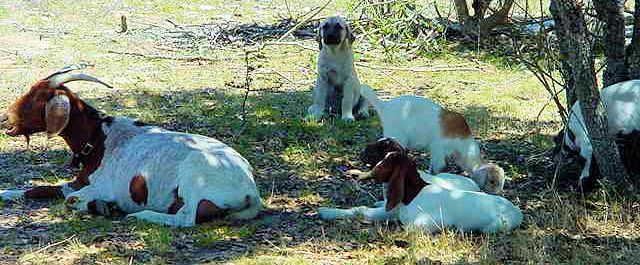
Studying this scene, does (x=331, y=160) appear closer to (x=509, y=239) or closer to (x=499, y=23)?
(x=509, y=239)

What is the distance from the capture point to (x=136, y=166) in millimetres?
6406

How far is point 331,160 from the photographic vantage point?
802cm

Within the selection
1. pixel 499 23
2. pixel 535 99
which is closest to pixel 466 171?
pixel 535 99

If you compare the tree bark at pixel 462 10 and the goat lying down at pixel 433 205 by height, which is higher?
the tree bark at pixel 462 10

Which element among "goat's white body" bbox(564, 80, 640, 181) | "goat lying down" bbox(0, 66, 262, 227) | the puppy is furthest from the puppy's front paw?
"goat's white body" bbox(564, 80, 640, 181)

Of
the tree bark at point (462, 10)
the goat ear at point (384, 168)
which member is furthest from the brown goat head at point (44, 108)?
the tree bark at point (462, 10)

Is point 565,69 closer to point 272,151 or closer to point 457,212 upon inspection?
point 457,212

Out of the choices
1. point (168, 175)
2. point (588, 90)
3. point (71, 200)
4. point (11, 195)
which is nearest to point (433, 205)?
point (588, 90)

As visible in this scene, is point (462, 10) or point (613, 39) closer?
point (613, 39)

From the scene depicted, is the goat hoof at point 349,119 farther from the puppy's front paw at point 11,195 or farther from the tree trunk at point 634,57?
the puppy's front paw at point 11,195

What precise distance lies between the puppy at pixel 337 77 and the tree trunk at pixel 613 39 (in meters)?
3.54

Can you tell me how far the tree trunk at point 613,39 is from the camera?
675 cm

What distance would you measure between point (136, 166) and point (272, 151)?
6.92ft

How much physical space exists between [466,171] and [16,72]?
7066mm
